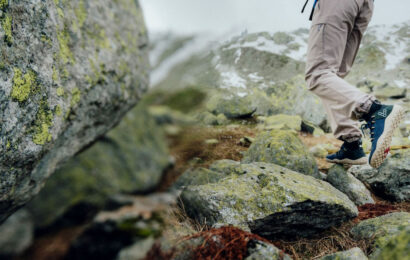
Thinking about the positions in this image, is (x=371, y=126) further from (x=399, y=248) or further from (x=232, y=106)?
(x=399, y=248)

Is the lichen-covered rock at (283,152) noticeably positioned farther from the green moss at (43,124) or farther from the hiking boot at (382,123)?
the green moss at (43,124)

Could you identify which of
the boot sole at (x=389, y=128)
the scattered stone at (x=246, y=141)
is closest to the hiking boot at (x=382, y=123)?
the boot sole at (x=389, y=128)

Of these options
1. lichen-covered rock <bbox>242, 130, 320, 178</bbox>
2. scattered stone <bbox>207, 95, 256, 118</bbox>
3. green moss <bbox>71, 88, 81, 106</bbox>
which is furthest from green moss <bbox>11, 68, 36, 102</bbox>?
lichen-covered rock <bbox>242, 130, 320, 178</bbox>

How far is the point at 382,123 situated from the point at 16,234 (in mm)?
7675

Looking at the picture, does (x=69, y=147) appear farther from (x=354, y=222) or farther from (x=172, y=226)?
(x=354, y=222)

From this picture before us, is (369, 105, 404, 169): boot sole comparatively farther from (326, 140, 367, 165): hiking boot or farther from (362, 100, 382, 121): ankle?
(326, 140, 367, 165): hiking boot

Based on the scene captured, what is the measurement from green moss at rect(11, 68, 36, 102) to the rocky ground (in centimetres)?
207

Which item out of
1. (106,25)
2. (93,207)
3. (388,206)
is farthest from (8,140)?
(93,207)

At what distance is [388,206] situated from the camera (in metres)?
3.47

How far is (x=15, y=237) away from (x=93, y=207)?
5.73 feet

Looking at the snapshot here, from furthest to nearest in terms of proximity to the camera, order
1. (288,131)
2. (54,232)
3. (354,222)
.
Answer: (54,232) < (288,131) < (354,222)

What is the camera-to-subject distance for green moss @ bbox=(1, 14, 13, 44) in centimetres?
219

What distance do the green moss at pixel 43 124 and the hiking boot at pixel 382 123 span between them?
3829mm

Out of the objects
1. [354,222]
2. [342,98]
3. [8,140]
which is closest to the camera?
[8,140]
